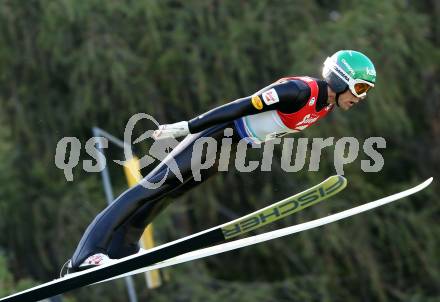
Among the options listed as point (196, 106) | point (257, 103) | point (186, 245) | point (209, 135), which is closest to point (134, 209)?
point (186, 245)

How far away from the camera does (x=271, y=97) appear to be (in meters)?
5.02

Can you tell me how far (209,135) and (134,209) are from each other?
0.63 m

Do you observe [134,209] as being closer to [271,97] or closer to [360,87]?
[271,97]

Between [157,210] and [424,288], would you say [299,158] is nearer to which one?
[424,288]

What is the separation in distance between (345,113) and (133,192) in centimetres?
639

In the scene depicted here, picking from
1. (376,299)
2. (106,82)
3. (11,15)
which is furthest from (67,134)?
(376,299)

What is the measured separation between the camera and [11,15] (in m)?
11.2

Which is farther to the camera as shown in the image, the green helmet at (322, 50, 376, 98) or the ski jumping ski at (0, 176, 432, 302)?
the ski jumping ski at (0, 176, 432, 302)

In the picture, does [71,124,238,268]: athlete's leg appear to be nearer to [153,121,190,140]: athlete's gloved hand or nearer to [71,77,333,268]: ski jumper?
[71,77,333,268]: ski jumper

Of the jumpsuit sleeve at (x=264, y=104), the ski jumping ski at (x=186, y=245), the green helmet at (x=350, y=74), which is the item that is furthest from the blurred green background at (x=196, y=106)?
the jumpsuit sleeve at (x=264, y=104)

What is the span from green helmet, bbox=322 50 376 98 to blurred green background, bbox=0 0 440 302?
5.65 m

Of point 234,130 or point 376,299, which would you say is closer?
point 234,130

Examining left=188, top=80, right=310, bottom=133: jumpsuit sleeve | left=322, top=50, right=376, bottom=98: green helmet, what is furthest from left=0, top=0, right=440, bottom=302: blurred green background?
left=188, top=80, right=310, bottom=133: jumpsuit sleeve

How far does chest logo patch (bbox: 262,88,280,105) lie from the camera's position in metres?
5.02
